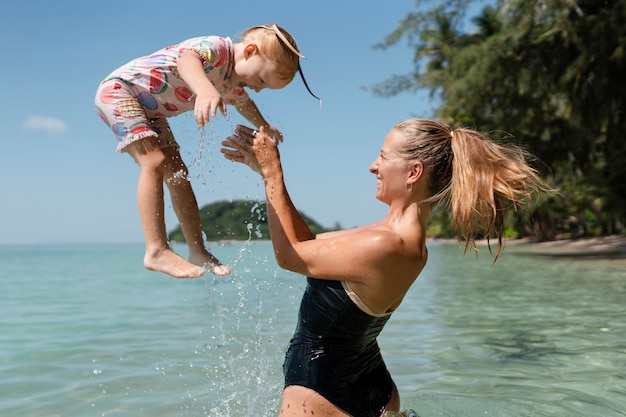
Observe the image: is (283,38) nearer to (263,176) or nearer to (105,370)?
(263,176)

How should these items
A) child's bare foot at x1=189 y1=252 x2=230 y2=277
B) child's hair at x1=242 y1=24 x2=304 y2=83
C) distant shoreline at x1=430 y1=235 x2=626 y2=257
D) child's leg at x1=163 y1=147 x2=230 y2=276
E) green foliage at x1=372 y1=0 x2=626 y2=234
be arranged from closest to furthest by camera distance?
child's hair at x1=242 y1=24 x2=304 y2=83 → child's bare foot at x1=189 y1=252 x2=230 y2=277 → child's leg at x1=163 y1=147 x2=230 y2=276 → green foliage at x1=372 y1=0 x2=626 y2=234 → distant shoreline at x1=430 y1=235 x2=626 y2=257

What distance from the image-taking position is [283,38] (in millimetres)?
2729

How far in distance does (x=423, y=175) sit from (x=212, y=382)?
259cm

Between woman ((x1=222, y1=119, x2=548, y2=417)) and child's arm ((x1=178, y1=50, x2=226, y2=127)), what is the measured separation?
127 millimetres

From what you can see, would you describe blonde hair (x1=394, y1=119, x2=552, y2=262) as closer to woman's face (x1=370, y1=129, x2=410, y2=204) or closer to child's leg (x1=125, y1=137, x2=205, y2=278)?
woman's face (x1=370, y1=129, x2=410, y2=204)

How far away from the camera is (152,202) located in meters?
2.96

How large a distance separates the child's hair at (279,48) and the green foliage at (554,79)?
569 inches

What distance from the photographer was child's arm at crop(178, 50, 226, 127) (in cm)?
239

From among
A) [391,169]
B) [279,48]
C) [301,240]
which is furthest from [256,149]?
[279,48]

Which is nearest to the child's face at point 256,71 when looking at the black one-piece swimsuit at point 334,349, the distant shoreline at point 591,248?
the black one-piece swimsuit at point 334,349

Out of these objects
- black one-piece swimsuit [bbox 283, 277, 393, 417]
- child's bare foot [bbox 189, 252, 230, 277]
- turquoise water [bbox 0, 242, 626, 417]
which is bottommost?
turquoise water [bbox 0, 242, 626, 417]

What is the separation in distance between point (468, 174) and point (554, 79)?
17.3 meters

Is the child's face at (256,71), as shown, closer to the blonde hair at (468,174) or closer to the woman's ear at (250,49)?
the woman's ear at (250,49)

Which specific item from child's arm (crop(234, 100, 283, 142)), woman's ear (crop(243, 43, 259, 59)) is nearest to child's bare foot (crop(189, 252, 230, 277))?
child's arm (crop(234, 100, 283, 142))
